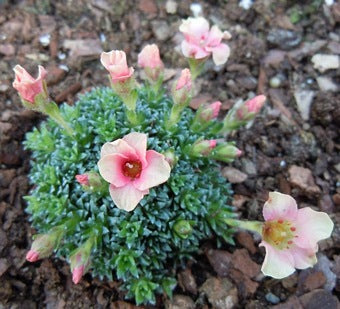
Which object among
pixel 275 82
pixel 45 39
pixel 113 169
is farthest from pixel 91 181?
→ pixel 275 82

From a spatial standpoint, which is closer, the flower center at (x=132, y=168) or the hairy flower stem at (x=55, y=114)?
the flower center at (x=132, y=168)

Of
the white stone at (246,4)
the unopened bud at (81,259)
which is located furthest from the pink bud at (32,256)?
the white stone at (246,4)

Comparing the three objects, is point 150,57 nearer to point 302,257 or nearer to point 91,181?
point 91,181

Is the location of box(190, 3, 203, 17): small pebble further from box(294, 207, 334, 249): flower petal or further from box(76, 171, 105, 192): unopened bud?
box(294, 207, 334, 249): flower petal

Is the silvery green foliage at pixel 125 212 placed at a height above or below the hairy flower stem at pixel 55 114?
below

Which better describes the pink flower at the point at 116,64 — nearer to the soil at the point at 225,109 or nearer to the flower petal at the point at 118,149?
the flower petal at the point at 118,149

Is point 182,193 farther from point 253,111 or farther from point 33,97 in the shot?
point 33,97
